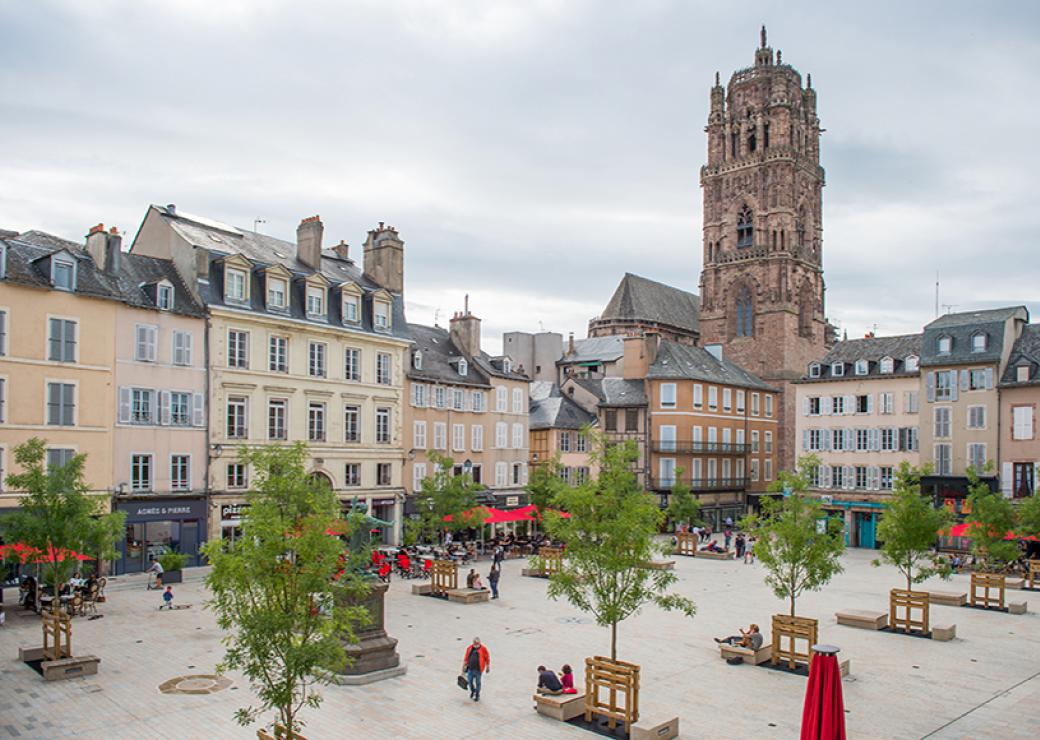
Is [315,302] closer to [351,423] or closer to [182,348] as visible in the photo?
[351,423]

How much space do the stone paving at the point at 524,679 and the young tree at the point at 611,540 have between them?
2.22 meters

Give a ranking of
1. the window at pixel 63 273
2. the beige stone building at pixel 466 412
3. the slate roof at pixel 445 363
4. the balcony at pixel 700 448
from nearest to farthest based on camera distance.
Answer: the window at pixel 63 273
the beige stone building at pixel 466 412
the slate roof at pixel 445 363
the balcony at pixel 700 448

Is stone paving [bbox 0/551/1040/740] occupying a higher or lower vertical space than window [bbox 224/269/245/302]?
lower

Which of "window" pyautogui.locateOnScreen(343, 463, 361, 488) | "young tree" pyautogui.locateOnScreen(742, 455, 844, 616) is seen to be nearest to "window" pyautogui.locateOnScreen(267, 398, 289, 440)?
"window" pyautogui.locateOnScreen(343, 463, 361, 488)

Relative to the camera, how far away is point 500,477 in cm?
5259

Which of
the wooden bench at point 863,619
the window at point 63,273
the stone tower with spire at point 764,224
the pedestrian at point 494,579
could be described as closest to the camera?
the wooden bench at point 863,619

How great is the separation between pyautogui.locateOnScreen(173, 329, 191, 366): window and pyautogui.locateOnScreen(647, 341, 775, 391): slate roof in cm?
3312

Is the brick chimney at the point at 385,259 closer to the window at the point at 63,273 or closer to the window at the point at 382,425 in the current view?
the window at the point at 382,425

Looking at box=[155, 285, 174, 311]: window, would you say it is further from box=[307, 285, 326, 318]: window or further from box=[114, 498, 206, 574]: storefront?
box=[114, 498, 206, 574]: storefront

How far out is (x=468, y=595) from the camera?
97.8 feet

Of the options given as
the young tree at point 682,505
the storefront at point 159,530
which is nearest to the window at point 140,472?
the storefront at point 159,530

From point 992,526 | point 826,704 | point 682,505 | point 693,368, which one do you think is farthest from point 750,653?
point 693,368

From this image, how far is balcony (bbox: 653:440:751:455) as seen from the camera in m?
60.5

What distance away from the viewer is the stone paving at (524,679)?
1666 centimetres
